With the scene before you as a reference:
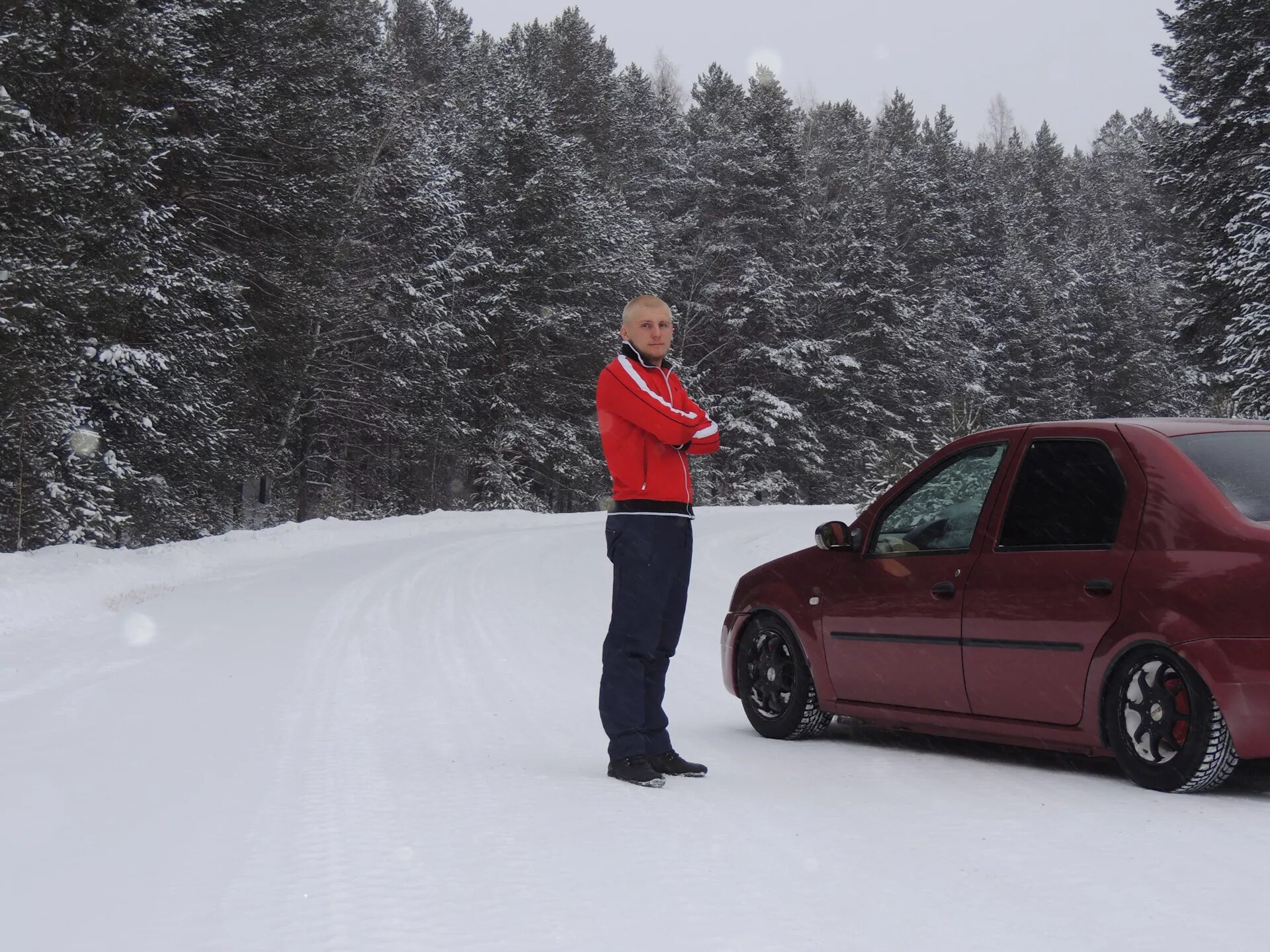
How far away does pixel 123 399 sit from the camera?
21.4 m

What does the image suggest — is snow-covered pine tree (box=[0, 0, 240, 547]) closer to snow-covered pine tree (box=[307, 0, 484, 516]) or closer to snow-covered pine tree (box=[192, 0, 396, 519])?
snow-covered pine tree (box=[192, 0, 396, 519])

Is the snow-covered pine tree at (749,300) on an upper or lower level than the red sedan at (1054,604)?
upper

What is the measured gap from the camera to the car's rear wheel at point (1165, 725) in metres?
4.80

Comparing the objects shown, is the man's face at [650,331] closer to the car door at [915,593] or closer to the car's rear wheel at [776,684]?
the car door at [915,593]

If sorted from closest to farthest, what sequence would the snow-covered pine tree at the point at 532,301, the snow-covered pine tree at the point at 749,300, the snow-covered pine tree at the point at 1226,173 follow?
1. the snow-covered pine tree at the point at 1226,173
2. the snow-covered pine tree at the point at 532,301
3. the snow-covered pine tree at the point at 749,300

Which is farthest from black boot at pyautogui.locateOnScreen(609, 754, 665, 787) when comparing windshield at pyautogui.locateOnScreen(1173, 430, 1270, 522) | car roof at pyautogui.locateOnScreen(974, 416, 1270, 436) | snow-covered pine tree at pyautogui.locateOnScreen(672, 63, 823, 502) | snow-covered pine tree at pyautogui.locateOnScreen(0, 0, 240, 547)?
snow-covered pine tree at pyautogui.locateOnScreen(672, 63, 823, 502)

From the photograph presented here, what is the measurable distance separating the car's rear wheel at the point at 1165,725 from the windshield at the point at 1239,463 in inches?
26.3

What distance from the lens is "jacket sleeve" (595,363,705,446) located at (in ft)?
17.9

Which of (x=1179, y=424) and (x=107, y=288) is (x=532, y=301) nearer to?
(x=107, y=288)

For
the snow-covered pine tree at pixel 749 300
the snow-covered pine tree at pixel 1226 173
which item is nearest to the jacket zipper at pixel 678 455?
the snow-covered pine tree at pixel 1226 173

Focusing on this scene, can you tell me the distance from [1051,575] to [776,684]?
6.05 ft

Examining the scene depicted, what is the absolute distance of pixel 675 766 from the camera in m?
5.71

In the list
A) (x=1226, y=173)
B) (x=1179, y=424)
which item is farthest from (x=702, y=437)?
(x=1226, y=173)

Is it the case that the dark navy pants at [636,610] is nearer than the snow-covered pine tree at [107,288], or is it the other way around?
the dark navy pants at [636,610]
